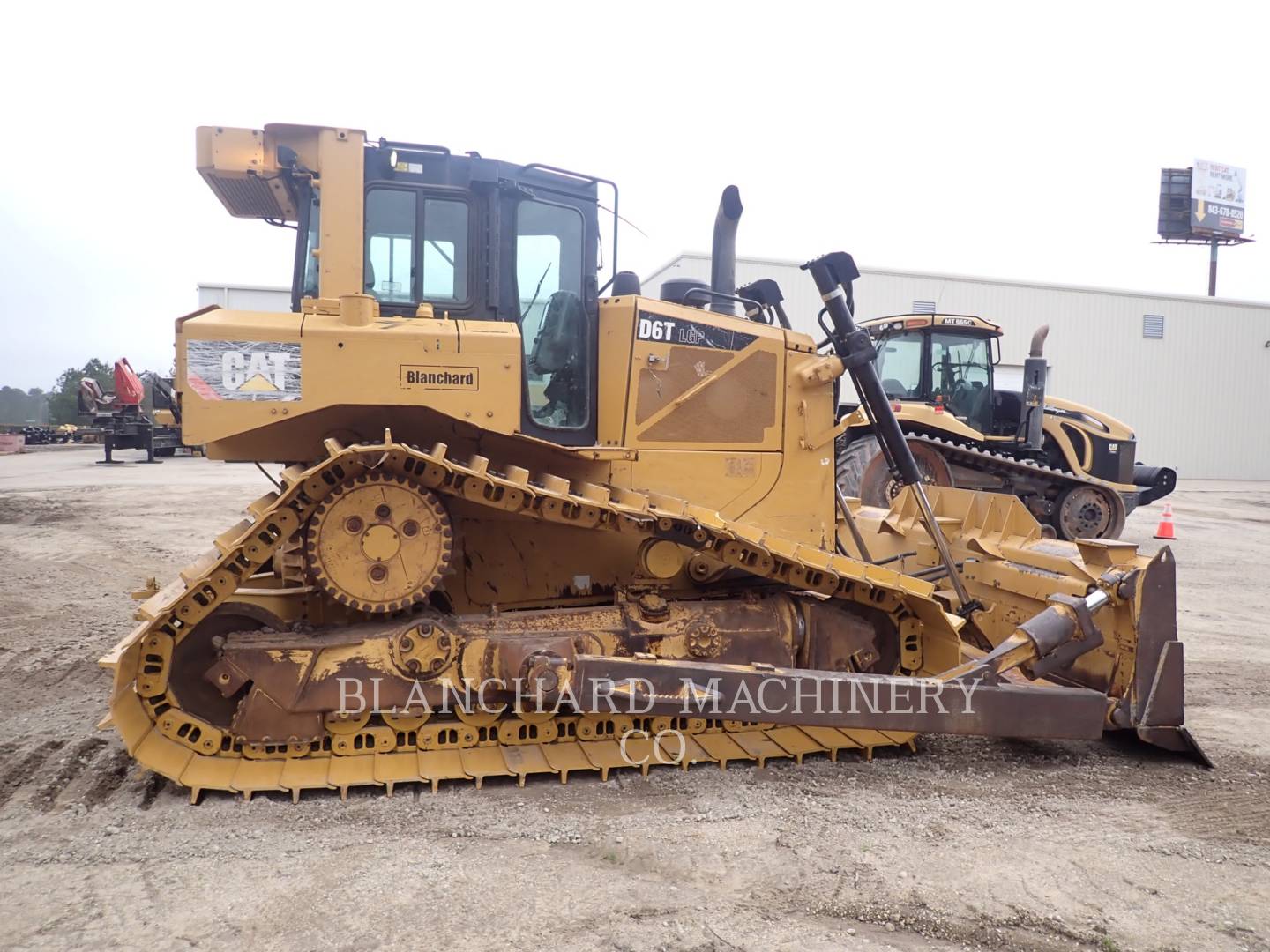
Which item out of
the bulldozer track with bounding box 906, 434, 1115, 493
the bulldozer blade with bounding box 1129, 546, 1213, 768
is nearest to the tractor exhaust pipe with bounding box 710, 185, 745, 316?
the bulldozer blade with bounding box 1129, 546, 1213, 768

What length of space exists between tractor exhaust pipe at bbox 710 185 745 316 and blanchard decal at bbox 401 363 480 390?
1.88 meters

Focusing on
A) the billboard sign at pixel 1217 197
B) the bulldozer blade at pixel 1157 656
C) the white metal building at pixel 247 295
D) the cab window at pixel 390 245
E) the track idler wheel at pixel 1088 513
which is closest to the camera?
the bulldozer blade at pixel 1157 656

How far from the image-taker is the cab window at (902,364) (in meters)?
13.7

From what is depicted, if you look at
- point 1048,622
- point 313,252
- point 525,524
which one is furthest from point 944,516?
point 313,252

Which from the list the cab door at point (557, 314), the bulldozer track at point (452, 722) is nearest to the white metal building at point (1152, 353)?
the cab door at point (557, 314)

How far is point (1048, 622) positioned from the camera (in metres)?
4.36

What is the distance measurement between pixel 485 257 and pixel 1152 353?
32891 mm

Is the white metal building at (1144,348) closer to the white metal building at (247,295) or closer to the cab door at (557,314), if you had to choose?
the white metal building at (247,295)

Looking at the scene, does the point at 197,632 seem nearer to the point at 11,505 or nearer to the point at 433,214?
the point at 433,214

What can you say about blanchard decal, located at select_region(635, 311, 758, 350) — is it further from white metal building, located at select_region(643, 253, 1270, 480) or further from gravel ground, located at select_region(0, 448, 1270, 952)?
white metal building, located at select_region(643, 253, 1270, 480)

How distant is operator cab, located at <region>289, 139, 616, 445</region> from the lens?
4633 mm

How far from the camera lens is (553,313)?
485 cm

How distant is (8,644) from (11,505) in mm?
9755

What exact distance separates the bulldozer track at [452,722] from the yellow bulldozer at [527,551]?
0.01 metres
